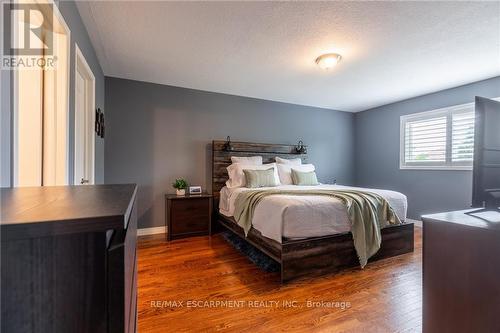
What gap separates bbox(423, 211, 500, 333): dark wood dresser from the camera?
0.98 m

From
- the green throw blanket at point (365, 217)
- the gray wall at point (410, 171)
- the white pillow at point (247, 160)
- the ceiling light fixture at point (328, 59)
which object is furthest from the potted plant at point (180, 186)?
the gray wall at point (410, 171)

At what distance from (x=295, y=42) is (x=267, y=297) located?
7.88 feet

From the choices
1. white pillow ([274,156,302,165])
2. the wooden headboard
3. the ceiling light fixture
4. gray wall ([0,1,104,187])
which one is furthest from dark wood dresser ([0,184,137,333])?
white pillow ([274,156,302,165])

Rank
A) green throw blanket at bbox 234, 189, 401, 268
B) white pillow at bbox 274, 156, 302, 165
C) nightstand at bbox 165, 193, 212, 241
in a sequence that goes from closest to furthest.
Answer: green throw blanket at bbox 234, 189, 401, 268 < nightstand at bbox 165, 193, 212, 241 < white pillow at bbox 274, 156, 302, 165

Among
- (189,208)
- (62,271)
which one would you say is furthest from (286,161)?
(62,271)

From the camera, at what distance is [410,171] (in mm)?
4215

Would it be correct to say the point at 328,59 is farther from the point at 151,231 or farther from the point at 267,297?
the point at 151,231

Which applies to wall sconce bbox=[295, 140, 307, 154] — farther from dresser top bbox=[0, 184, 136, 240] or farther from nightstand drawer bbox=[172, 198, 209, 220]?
dresser top bbox=[0, 184, 136, 240]

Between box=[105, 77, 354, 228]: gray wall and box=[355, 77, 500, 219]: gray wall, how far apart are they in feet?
6.02

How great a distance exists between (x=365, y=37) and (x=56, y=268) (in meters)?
2.76

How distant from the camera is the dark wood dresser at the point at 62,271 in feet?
1.15

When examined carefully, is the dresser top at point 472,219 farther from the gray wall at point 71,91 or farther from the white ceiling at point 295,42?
the gray wall at point 71,91

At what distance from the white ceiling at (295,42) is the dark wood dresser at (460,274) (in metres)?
1.72

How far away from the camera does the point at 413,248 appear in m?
2.85
